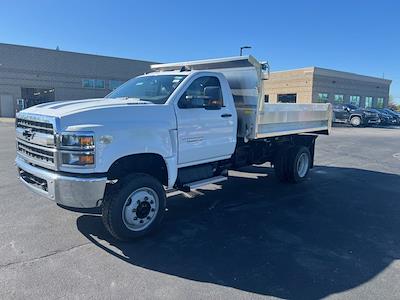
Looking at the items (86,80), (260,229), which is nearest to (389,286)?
(260,229)

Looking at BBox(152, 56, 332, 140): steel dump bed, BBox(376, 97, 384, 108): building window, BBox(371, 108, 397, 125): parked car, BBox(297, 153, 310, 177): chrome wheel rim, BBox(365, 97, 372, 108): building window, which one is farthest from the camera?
BBox(376, 97, 384, 108): building window

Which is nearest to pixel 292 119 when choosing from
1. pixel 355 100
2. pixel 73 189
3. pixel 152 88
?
pixel 152 88

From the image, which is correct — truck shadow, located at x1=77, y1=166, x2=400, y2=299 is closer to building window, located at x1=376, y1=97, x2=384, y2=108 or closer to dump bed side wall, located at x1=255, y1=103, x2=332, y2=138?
dump bed side wall, located at x1=255, y1=103, x2=332, y2=138

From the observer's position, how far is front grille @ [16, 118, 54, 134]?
4275 mm

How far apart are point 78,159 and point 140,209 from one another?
3.70 ft

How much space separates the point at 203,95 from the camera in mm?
5664

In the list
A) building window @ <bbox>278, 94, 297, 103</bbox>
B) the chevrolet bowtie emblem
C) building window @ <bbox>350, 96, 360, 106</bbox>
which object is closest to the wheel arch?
the chevrolet bowtie emblem

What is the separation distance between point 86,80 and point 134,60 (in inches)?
297

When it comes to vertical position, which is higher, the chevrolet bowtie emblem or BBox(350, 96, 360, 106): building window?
BBox(350, 96, 360, 106): building window

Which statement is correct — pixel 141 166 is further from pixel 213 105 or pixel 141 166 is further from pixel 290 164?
pixel 290 164

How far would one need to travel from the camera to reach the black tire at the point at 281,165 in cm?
811

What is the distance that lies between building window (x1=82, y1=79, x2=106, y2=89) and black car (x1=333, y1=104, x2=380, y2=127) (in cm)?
2966

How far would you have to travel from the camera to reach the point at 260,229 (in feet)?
17.0

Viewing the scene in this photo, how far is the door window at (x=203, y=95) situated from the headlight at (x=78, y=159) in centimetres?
162
